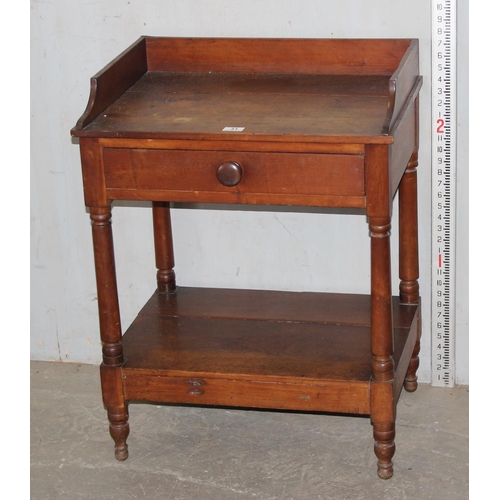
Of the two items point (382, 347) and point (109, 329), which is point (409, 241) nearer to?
point (382, 347)

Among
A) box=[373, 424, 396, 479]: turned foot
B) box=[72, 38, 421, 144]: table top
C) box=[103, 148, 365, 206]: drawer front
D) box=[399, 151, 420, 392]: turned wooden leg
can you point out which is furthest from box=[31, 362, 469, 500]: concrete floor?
box=[72, 38, 421, 144]: table top

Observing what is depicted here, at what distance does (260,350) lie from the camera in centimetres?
299

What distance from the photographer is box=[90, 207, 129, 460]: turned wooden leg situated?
9.08 ft

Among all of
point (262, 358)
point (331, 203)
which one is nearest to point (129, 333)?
point (262, 358)

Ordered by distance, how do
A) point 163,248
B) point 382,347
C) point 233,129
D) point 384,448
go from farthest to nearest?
point 163,248 → point 384,448 → point 382,347 → point 233,129

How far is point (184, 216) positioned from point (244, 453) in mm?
834

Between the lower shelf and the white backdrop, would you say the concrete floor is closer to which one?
the lower shelf

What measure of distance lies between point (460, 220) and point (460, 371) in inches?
21.3

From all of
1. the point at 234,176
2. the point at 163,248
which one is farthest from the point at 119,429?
the point at 234,176

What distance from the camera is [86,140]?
8.72ft

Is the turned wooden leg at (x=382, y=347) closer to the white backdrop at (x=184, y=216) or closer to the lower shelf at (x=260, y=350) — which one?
the lower shelf at (x=260, y=350)

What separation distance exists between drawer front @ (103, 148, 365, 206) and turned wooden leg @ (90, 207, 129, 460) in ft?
0.43

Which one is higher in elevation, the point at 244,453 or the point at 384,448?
the point at 384,448

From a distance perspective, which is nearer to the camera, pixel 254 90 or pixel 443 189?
pixel 254 90
